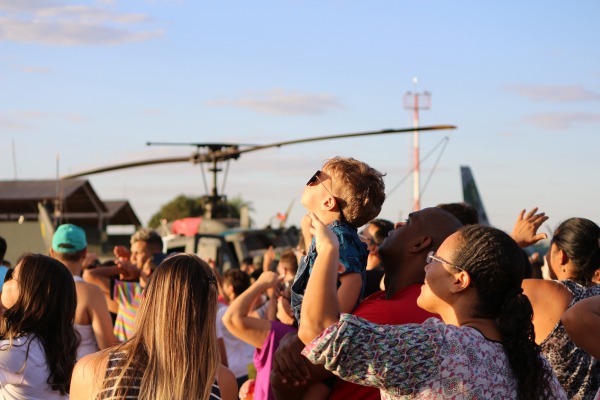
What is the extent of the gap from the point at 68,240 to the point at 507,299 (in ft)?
14.5

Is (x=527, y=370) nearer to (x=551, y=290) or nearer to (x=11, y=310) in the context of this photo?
(x=551, y=290)

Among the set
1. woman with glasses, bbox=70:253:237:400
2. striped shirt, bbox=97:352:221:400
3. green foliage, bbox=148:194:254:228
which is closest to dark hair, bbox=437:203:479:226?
woman with glasses, bbox=70:253:237:400

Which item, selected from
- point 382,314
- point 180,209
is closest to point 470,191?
point 382,314

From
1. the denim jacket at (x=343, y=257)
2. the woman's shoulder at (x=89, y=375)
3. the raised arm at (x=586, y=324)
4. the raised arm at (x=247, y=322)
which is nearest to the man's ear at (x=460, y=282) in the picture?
the denim jacket at (x=343, y=257)

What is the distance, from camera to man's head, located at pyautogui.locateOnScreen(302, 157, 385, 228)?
12.0 ft

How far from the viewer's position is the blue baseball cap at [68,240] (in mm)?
6770

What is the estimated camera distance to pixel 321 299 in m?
3.01

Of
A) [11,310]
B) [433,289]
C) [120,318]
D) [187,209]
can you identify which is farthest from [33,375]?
[187,209]

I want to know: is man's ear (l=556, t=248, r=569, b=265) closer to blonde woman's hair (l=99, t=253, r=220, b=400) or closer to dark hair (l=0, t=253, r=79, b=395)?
blonde woman's hair (l=99, t=253, r=220, b=400)

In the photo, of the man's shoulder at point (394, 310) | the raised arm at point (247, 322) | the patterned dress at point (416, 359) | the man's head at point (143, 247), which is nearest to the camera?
the patterned dress at point (416, 359)

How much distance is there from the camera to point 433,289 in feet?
9.91

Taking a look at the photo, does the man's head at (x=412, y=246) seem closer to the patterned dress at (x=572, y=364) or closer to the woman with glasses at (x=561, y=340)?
the woman with glasses at (x=561, y=340)

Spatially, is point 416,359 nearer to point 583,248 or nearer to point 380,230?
point 583,248

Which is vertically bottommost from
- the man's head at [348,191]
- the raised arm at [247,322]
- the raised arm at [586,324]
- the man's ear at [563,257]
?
the raised arm at [247,322]
